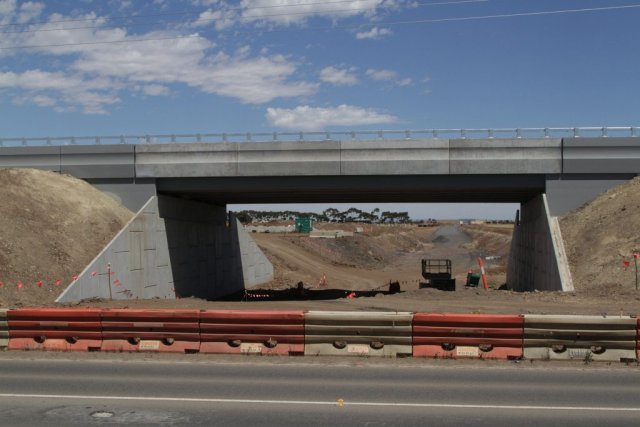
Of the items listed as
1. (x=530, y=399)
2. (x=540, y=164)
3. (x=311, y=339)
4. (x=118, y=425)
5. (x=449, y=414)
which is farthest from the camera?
(x=540, y=164)

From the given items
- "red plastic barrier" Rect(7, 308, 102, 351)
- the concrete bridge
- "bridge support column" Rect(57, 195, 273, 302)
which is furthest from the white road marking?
the concrete bridge

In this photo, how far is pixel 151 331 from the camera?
45.7 feet

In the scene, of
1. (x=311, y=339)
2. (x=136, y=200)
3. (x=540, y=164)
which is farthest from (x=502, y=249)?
(x=311, y=339)

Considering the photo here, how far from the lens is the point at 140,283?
99.7ft

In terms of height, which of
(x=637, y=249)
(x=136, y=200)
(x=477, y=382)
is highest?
(x=136, y=200)

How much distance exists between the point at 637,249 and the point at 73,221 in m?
25.7

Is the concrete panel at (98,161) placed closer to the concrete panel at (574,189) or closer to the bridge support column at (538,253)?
the bridge support column at (538,253)

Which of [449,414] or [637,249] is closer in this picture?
[449,414]

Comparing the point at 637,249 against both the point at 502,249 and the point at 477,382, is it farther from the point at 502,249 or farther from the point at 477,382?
the point at 502,249

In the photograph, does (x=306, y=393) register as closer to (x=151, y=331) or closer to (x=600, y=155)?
(x=151, y=331)

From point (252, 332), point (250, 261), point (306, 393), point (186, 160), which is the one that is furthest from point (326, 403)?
point (250, 261)

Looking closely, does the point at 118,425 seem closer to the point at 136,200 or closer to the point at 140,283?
the point at 140,283

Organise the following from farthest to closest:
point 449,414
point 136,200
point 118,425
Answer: point 136,200
point 449,414
point 118,425

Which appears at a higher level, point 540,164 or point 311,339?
point 540,164
